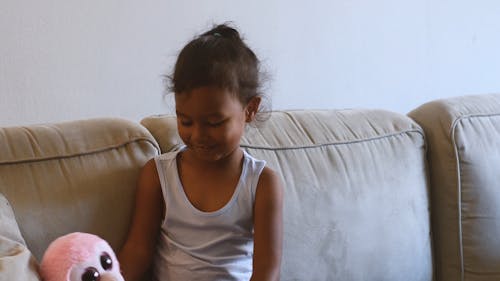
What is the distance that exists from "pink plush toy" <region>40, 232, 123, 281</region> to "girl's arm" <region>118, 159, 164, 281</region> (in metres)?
0.19

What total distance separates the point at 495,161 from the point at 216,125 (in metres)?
0.84

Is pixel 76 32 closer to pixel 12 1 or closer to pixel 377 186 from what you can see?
pixel 12 1

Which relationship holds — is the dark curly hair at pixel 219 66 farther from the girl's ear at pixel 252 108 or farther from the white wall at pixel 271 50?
the white wall at pixel 271 50

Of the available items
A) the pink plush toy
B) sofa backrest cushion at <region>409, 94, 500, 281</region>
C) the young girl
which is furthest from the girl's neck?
sofa backrest cushion at <region>409, 94, 500, 281</region>

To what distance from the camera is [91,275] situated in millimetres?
1045

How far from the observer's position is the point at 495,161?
5.60 ft

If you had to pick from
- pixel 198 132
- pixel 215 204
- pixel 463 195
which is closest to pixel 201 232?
pixel 215 204

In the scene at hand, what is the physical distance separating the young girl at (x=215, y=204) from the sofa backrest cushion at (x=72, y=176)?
4 cm

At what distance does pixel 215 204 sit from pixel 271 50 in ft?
2.24

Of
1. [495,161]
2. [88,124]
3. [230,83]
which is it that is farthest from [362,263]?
[88,124]

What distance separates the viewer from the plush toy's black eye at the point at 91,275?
3.42 ft

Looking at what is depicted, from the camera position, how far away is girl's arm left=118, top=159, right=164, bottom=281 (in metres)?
1.29

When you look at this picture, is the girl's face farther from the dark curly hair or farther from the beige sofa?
the beige sofa

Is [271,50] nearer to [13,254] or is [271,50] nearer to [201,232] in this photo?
[201,232]
